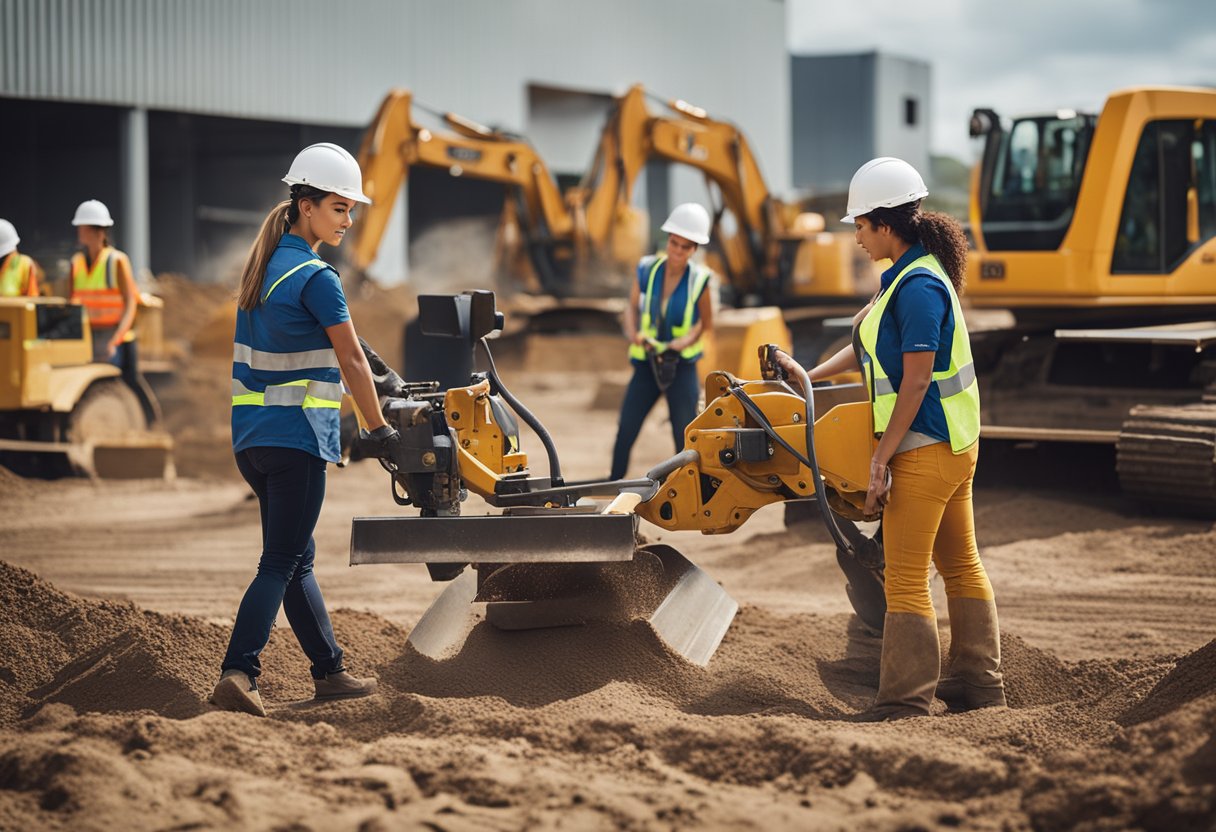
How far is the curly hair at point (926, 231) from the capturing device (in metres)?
4.89

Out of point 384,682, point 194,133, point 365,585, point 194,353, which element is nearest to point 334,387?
point 384,682

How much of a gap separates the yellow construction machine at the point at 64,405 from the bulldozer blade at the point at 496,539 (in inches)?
271

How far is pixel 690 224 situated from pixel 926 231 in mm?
4204

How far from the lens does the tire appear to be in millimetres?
11758

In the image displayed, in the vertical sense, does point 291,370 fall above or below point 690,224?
below

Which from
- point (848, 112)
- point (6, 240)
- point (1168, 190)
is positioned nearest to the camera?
point (1168, 190)

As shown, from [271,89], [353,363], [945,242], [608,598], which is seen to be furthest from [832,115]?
[353,363]

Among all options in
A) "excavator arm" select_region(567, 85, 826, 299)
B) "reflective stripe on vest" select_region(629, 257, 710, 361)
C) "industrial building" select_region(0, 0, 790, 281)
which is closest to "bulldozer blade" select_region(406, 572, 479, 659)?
"reflective stripe on vest" select_region(629, 257, 710, 361)

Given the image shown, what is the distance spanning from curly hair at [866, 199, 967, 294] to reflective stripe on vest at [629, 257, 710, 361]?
4.02 m

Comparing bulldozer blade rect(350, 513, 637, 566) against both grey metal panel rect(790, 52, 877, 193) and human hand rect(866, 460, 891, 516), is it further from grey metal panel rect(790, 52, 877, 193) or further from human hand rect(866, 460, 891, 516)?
grey metal panel rect(790, 52, 877, 193)

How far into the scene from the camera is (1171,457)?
8.85 m

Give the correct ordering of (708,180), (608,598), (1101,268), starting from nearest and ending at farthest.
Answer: (608,598) < (1101,268) < (708,180)

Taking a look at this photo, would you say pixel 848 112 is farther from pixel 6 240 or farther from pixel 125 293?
pixel 6 240

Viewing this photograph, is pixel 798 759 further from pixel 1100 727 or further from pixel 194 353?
pixel 194 353
